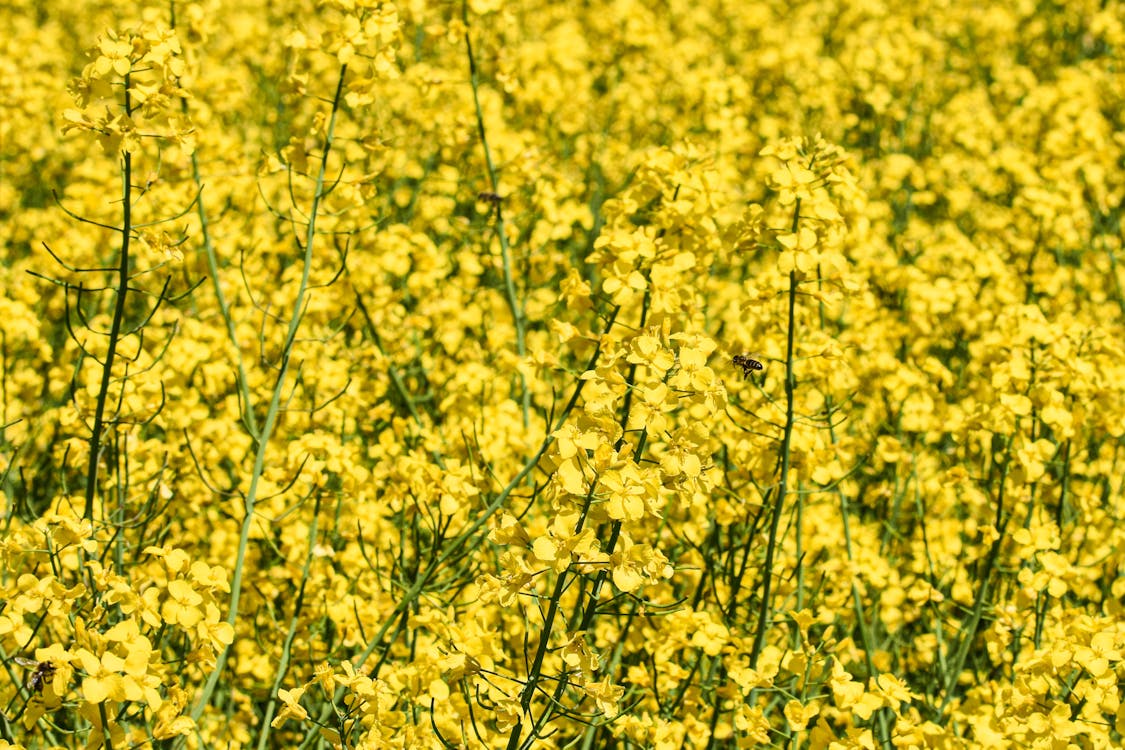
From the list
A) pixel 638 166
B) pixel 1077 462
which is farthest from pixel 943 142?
pixel 638 166

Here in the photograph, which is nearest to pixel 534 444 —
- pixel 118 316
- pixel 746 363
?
pixel 746 363

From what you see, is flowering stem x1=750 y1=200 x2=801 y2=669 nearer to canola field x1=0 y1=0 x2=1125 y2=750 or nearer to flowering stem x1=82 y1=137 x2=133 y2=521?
canola field x1=0 y1=0 x2=1125 y2=750

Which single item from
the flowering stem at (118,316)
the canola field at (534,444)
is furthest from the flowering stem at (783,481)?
the flowering stem at (118,316)

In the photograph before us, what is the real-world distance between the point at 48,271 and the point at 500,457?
2.40m

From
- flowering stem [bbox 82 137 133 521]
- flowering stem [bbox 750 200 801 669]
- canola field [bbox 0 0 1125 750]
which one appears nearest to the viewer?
canola field [bbox 0 0 1125 750]

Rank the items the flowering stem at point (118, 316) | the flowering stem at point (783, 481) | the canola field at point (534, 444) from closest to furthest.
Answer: the canola field at point (534, 444), the flowering stem at point (118, 316), the flowering stem at point (783, 481)

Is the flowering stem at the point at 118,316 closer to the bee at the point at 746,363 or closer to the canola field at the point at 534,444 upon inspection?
the canola field at the point at 534,444

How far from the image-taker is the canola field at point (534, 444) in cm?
248

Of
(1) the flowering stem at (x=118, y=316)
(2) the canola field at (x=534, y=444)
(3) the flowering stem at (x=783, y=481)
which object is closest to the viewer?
(2) the canola field at (x=534, y=444)

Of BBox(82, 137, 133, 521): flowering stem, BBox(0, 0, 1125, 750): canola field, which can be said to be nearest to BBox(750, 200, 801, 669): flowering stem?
BBox(0, 0, 1125, 750): canola field

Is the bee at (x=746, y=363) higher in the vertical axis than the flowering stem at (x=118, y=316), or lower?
higher

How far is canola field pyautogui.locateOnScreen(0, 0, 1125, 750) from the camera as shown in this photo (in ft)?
8.13

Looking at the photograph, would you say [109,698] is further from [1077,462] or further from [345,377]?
[1077,462]

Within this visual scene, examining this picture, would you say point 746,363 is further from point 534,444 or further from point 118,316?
point 118,316
